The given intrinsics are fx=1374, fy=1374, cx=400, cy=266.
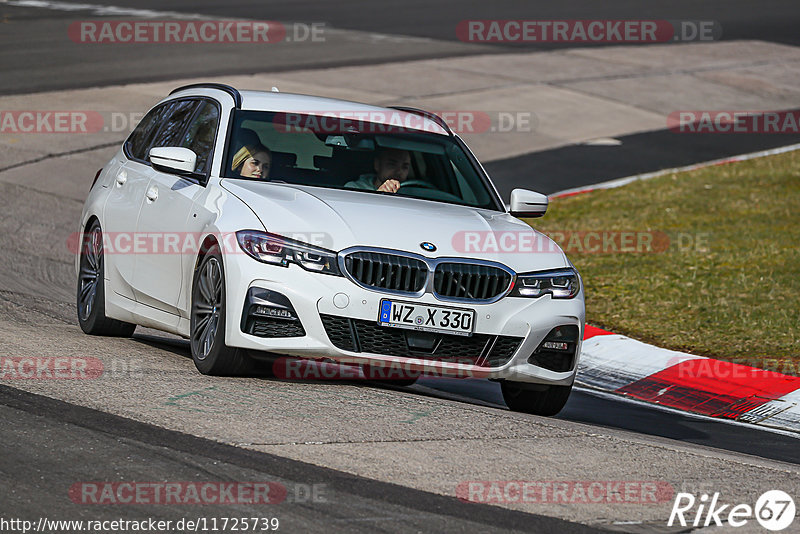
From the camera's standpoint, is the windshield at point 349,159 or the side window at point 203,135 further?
the side window at point 203,135

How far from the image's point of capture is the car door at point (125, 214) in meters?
8.67

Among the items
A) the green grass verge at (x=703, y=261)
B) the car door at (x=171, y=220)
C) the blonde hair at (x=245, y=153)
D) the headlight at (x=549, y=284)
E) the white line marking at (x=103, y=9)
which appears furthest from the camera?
the white line marking at (x=103, y=9)

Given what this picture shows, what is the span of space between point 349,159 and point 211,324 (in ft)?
4.97

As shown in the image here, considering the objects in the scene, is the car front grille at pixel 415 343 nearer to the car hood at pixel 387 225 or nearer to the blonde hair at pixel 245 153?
the car hood at pixel 387 225

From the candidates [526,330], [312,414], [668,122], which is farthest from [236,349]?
[668,122]

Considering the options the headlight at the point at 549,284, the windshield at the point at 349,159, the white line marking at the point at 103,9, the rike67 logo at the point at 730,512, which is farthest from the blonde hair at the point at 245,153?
the white line marking at the point at 103,9

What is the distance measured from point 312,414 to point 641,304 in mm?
5889

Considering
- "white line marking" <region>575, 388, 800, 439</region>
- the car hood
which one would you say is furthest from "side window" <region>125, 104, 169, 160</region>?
"white line marking" <region>575, 388, 800, 439</region>

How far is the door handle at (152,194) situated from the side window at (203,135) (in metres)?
0.31

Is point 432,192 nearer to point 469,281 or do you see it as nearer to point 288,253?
point 469,281

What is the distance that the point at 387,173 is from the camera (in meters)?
8.52

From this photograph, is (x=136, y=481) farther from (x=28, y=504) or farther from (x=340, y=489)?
(x=340, y=489)

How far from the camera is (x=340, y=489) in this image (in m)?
5.46

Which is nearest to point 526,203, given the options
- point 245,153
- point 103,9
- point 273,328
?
point 245,153
